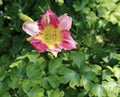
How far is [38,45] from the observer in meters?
2.11

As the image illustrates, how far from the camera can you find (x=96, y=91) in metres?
2.05

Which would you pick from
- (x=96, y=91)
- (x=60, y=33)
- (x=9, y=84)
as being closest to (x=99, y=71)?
(x=96, y=91)

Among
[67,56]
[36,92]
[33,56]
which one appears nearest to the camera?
[36,92]

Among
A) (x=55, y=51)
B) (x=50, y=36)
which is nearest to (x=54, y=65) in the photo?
(x=55, y=51)

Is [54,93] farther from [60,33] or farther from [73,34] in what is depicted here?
[73,34]

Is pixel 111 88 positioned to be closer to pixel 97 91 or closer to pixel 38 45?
pixel 97 91

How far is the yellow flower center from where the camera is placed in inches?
85.6

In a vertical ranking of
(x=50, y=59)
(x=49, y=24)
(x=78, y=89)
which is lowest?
(x=78, y=89)

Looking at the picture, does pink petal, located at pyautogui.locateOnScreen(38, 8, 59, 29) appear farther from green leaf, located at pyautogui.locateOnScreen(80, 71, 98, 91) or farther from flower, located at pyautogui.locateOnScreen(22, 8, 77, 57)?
green leaf, located at pyautogui.locateOnScreen(80, 71, 98, 91)

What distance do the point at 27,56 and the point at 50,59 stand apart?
0.39ft

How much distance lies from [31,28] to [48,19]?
90 millimetres

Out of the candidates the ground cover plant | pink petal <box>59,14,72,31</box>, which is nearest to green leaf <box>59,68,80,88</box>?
the ground cover plant

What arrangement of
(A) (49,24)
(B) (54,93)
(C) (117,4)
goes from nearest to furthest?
(B) (54,93) < (A) (49,24) < (C) (117,4)

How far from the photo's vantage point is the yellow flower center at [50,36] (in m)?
2.17
